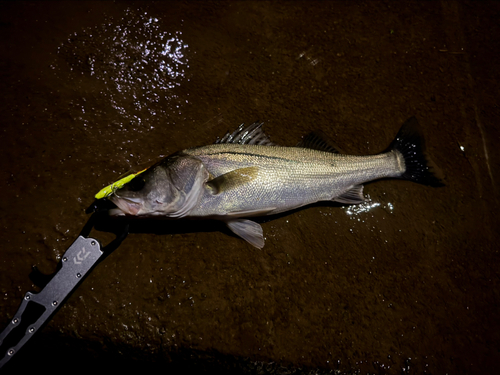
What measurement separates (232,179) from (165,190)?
0.50 metres

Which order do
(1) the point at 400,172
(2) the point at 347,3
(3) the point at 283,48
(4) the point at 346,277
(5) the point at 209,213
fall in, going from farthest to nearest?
(2) the point at 347,3
(3) the point at 283,48
(1) the point at 400,172
(4) the point at 346,277
(5) the point at 209,213

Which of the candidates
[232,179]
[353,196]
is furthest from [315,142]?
[232,179]

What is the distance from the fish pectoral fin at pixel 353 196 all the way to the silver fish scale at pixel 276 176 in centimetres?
5

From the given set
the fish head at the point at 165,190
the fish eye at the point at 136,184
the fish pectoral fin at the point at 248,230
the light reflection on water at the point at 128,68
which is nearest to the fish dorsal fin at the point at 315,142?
the fish pectoral fin at the point at 248,230

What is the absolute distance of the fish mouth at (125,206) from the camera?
214 centimetres

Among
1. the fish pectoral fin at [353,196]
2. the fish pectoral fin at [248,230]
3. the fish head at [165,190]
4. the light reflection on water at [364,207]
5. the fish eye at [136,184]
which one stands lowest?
the light reflection on water at [364,207]

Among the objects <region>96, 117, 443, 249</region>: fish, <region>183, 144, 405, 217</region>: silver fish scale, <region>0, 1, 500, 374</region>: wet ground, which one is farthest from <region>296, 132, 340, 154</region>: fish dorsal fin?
<region>0, 1, 500, 374</region>: wet ground

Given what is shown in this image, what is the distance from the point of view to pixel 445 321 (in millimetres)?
2760

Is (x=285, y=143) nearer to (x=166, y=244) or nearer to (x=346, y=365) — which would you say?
(x=166, y=244)

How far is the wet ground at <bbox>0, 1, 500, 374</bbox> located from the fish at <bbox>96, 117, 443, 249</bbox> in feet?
0.79

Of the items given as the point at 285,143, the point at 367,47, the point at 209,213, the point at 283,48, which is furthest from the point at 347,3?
the point at 209,213

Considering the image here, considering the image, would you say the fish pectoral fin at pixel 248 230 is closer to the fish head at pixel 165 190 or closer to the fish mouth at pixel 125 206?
the fish head at pixel 165 190

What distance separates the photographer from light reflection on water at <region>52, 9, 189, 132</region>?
2.77 m

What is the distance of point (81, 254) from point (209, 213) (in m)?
0.93
